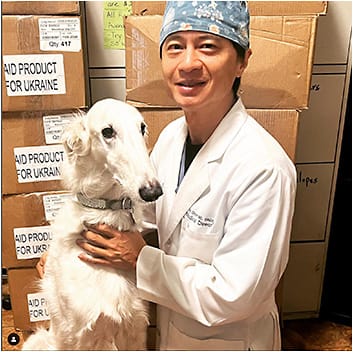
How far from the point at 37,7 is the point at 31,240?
792 mm

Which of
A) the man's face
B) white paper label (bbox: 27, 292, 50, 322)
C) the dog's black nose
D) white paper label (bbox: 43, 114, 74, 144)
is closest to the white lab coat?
the man's face

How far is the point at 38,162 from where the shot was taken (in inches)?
62.9

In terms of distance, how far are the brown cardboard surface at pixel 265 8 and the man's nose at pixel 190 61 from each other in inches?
19.5

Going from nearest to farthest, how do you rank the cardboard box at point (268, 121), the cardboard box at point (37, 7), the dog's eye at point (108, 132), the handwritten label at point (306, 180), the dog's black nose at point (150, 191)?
the dog's black nose at point (150, 191), the dog's eye at point (108, 132), the cardboard box at point (37, 7), the cardboard box at point (268, 121), the handwritten label at point (306, 180)

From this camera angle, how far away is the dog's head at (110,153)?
38.7 inches

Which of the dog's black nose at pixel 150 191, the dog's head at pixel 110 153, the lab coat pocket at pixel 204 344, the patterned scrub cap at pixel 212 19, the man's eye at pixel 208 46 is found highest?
the patterned scrub cap at pixel 212 19

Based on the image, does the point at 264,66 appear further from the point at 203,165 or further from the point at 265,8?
the point at 203,165

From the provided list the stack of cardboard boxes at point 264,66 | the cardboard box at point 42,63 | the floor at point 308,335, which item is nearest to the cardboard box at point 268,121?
the stack of cardboard boxes at point 264,66

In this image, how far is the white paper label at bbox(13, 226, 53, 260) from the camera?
169 cm

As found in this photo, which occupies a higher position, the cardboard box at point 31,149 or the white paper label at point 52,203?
the cardboard box at point 31,149

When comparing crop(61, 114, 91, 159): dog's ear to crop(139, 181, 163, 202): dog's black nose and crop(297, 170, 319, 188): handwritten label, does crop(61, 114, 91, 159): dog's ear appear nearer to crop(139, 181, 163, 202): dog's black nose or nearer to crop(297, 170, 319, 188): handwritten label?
crop(139, 181, 163, 202): dog's black nose

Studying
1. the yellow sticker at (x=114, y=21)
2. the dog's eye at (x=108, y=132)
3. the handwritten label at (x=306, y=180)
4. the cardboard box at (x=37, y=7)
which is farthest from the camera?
the handwritten label at (x=306, y=180)

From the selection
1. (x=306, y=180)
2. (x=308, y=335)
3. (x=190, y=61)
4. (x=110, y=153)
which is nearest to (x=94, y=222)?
(x=110, y=153)

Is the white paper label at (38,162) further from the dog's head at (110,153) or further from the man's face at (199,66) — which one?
the man's face at (199,66)
